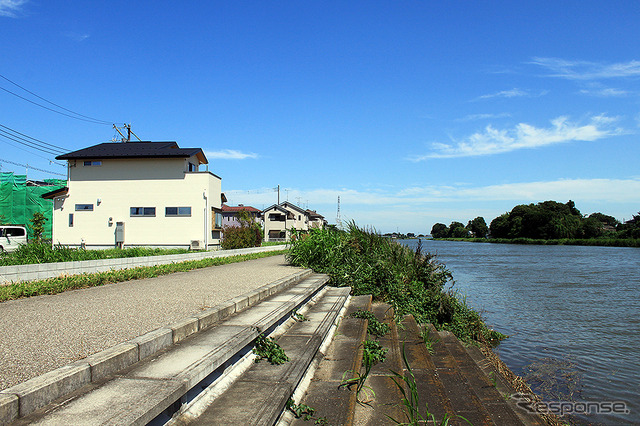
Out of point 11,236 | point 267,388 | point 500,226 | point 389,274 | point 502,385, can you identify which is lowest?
point 502,385

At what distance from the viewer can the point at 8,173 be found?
34.1 m

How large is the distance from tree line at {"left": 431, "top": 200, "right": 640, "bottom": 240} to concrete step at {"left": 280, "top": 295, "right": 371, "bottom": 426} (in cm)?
7795

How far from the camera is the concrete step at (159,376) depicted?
7.14 feet

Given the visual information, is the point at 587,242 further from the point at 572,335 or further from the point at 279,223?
the point at 572,335

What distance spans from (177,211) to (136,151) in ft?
17.3

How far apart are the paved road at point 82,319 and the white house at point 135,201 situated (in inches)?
710

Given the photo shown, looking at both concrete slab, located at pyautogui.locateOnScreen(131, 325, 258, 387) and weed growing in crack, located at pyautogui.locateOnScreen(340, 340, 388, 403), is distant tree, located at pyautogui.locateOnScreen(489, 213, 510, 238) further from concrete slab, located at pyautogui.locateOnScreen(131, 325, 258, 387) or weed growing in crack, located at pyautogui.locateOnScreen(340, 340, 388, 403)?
concrete slab, located at pyautogui.locateOnScreen(131, 325, 258, 387)

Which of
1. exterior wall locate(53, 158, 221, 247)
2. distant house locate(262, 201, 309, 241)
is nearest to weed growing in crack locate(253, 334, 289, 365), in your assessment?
exterior wall locate(53, 158, 221, 247)

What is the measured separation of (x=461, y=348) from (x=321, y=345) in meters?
3.67

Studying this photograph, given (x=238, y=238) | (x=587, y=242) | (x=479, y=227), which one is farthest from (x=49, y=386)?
(x=479, y=227)

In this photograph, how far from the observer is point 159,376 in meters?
2.74

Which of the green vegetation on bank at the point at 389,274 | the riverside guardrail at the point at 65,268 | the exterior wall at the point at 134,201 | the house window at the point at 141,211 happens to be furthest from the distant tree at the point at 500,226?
the riverside guardrail at the point at 65,268

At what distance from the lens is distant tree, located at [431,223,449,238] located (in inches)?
5924

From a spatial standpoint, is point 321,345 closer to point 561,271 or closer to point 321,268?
point 321,268
